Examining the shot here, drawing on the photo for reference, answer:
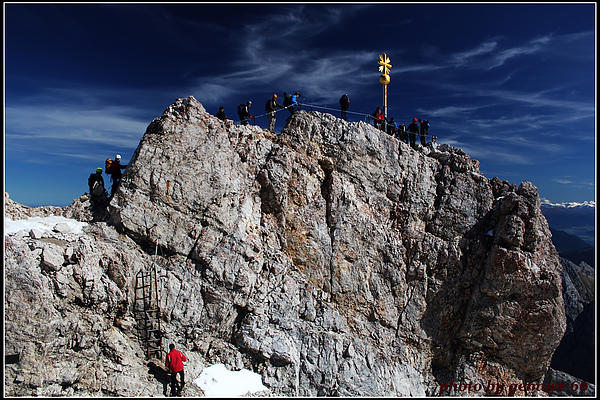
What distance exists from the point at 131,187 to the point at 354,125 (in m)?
15.5

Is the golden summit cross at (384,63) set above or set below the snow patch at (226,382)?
above

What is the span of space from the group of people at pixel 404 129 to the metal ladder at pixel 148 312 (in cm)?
1925

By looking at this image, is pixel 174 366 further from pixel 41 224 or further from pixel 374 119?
pixel 374 119

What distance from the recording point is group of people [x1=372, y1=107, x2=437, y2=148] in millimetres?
26297

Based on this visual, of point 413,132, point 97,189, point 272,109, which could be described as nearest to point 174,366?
point 97,189

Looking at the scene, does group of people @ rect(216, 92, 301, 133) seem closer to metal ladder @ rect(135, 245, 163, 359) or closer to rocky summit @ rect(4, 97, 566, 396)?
rocky summit @ rect(4, 97, 566, 396)

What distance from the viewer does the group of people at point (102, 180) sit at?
20438mm

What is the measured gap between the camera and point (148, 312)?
1739 centimetres

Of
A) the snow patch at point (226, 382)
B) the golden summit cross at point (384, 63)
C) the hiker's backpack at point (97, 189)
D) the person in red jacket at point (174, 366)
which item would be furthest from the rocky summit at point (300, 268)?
the golden summit cross at point (384, 63)

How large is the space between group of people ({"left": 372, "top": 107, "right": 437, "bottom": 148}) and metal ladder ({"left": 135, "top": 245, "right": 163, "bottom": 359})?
63.2 feet

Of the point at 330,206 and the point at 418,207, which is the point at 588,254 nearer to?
the point at 418,207

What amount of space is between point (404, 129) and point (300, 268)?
13908 mm

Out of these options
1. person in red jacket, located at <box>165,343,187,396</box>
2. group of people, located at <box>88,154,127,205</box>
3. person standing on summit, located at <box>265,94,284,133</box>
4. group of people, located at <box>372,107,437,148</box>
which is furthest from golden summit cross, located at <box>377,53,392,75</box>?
person in red jacket, located at <box>165,343,187,396</box>

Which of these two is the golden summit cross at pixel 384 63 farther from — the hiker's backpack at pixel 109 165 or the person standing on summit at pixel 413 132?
the hiker's backpack at pixel 109 165
